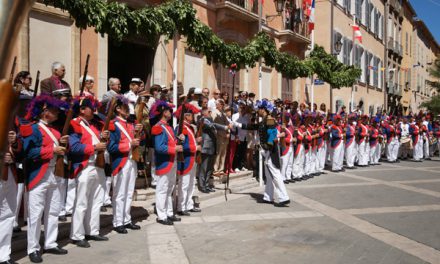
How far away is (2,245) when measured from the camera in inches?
196

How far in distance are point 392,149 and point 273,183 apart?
12371 millimetres

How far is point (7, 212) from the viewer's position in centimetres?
512

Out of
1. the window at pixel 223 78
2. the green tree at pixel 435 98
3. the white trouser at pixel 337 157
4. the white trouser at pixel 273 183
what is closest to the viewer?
the white trouser at pixel 273 183

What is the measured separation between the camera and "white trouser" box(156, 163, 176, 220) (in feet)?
23.9

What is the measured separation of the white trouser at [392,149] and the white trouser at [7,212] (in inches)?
680

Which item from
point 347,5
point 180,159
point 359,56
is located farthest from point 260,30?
point 359,56

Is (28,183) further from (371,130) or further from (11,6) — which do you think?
(371,130)

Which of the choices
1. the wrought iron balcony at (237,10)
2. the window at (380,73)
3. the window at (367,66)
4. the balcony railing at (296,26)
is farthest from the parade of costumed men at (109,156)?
the window at (380,73)

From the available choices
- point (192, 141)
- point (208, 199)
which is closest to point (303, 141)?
point (208, 199)

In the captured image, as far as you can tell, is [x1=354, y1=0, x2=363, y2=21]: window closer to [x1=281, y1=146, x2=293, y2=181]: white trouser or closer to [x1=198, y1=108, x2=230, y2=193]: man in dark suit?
[x1=281, y1=146, x2=293, y2=181]: white trouser

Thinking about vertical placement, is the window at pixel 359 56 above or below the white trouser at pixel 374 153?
above

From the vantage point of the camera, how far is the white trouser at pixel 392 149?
19.6m

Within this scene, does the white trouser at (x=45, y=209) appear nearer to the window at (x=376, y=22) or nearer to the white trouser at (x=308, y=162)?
the white trouser at (x=308, y=162)

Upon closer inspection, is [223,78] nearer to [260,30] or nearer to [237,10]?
[237,10]
